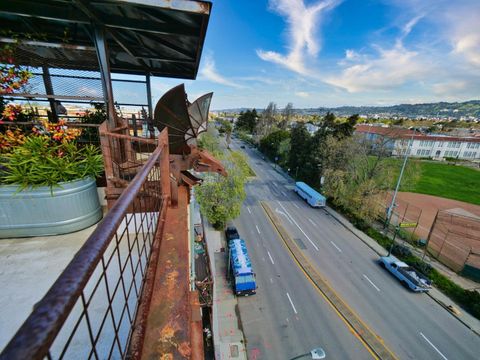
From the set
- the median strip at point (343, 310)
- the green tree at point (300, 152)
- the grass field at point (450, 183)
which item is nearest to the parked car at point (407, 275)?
the median strip at point (343, 310)

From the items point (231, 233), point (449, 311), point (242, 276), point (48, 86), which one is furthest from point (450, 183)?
point (48, 86)

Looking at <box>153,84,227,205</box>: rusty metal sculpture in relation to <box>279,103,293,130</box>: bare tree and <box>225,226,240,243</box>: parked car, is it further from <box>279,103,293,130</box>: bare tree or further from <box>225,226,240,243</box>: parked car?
<box>279,103,293,130</box>: bare tree

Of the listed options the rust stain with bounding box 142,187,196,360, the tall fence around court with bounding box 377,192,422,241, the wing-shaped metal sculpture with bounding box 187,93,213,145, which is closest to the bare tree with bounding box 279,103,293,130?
the tall fence around court with bounding box 377,192,422,241

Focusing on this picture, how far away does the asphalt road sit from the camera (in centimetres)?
882

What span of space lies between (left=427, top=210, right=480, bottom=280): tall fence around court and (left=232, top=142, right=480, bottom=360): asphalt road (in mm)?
3638

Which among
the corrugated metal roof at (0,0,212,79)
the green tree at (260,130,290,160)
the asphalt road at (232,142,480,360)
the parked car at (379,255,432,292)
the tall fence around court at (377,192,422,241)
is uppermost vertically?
the corrugated metal roof at (0,0,212,79)

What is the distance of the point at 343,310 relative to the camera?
10.3 m

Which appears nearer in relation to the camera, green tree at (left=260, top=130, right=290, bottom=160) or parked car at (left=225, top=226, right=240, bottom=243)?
parked car at (left=225, top=226, right=240, bottom=243)

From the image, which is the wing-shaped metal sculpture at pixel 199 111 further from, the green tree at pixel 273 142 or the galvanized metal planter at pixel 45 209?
the green tree at pixel 273 142

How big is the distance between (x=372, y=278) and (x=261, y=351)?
8041mm

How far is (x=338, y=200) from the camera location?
19.8m

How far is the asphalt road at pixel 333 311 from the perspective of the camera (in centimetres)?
882

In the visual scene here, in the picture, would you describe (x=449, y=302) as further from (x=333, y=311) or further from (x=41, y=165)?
(x=41, y=165)

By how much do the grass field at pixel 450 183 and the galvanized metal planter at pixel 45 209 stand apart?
26882 millimetres
